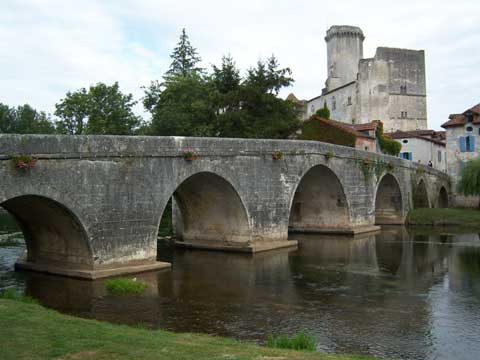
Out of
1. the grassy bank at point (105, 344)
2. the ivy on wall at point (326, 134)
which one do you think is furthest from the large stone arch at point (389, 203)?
the grassy bank at point (105, 344)

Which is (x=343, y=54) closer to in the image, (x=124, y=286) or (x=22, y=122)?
(x=22, y=122)

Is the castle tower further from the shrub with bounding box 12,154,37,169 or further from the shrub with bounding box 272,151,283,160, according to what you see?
the shrub with bounding box 12,154,37,169

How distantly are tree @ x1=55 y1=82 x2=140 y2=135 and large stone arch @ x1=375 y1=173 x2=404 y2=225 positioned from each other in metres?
20.2

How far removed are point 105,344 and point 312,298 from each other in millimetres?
6656

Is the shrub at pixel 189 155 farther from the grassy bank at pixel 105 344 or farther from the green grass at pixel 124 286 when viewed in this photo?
the grassy bank at pixel 105 344

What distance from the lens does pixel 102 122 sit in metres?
41.1

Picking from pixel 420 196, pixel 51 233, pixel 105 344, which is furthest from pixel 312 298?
pixel 420 196

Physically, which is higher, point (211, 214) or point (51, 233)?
point (211, 214)

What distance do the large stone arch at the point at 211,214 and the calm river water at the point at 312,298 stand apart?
0.78m

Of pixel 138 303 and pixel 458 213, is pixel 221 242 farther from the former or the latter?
pixel 458 213

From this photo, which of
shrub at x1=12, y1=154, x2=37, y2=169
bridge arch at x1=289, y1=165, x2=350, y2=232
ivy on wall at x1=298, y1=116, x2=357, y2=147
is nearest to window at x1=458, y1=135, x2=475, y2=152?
ivy on wall at x1=298, y1=116, x2=357, y2=147

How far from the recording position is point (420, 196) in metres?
35.9

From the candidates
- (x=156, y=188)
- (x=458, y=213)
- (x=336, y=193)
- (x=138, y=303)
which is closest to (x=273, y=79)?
(x=336, y=193)

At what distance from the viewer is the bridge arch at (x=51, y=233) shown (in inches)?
544
